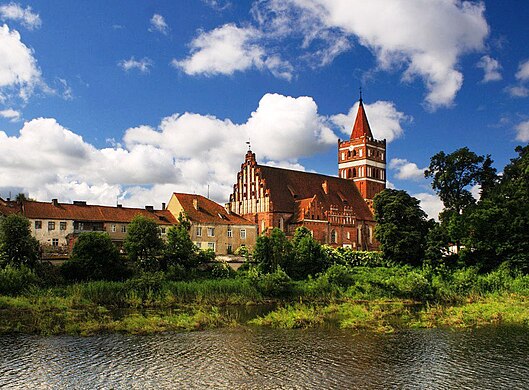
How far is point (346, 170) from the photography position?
3556 inches

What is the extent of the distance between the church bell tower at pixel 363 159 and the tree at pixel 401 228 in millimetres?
24656

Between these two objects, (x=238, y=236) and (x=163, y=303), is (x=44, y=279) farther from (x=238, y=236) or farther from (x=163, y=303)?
(x=238, y=236)

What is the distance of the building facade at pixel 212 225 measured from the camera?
62031 millimetres

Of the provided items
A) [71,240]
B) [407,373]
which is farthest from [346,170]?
[407,373]

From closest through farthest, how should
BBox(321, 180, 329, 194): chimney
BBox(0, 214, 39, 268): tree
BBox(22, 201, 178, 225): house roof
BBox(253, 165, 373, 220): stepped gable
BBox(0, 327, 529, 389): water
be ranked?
BBox(0, 327, 529, 389): water
BBox(0, 214, 39, 268): tree
BBox(22, 201, 178, 225): house roof
BBox(253, 165, 373, 220): stepped gable
BBox(321, 180, 329, 194): chimney

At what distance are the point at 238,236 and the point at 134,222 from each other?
19.1m

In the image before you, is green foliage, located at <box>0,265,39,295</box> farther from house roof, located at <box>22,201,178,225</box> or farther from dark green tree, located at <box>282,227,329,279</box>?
dark green tree, located at <box>282,227,329,279</box>

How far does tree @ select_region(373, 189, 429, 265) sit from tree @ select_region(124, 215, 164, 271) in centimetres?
2489

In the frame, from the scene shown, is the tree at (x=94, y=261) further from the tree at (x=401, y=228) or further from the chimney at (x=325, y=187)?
the chimney at (x=325, y=187)

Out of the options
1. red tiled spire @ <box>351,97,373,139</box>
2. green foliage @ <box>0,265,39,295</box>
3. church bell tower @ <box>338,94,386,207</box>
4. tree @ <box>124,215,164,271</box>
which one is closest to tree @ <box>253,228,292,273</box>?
tree @ <box>124,215,164,271</box>

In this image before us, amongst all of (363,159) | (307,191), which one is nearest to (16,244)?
(307,191)

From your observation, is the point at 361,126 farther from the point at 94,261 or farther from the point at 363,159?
the point at 94,261

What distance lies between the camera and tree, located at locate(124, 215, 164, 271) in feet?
156

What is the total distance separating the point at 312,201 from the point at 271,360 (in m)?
49.9
